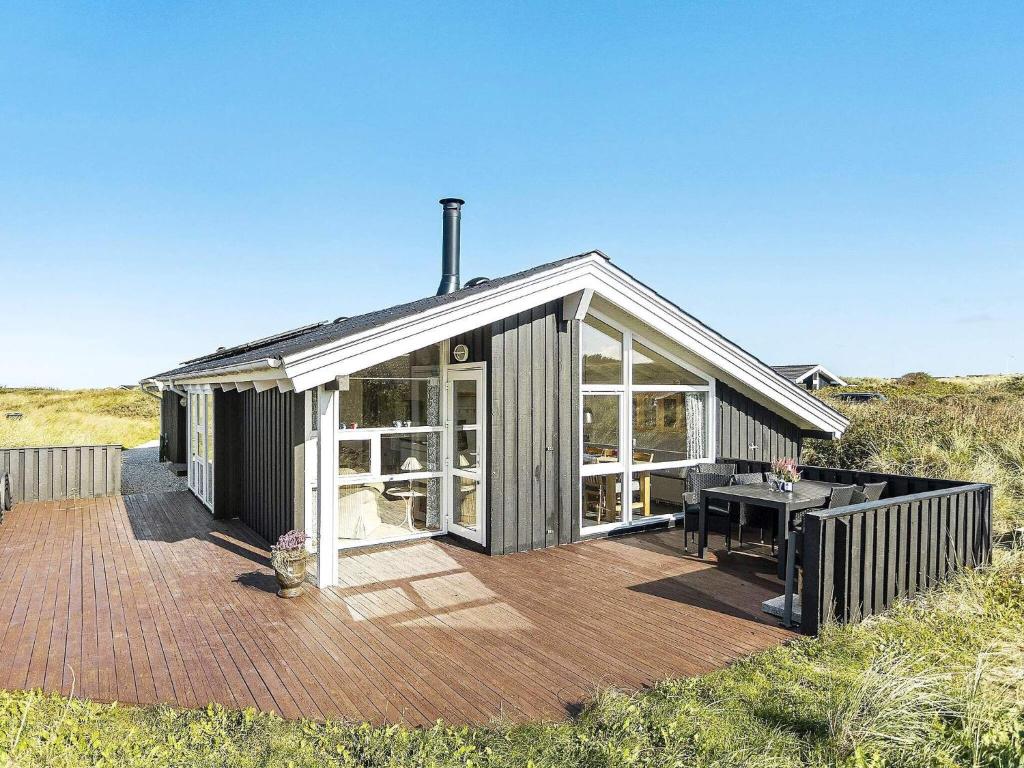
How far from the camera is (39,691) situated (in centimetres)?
343

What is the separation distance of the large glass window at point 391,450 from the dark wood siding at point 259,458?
0.55 metres

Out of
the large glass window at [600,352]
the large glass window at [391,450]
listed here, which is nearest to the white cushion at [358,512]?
the large glass window at [391,450]

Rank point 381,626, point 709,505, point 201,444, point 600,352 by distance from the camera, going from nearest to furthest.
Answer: point 381,626 → point 709,505 → point 600,352 → point 201,444

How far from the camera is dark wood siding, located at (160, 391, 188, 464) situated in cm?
1535

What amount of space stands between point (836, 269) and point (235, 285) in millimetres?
18909

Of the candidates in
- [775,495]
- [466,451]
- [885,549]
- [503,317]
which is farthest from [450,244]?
[885,549]

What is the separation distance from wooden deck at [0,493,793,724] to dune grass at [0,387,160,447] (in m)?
9.72

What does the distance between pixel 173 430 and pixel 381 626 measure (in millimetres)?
13731

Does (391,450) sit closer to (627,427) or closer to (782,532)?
(627,427)

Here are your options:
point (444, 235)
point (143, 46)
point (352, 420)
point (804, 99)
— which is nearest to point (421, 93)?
point (444, 235)

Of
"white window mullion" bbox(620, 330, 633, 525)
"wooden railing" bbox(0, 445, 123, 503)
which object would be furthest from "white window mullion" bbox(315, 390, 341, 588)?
"wooden railing" bbox(0, 445, 123, 503)

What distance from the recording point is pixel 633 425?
7.95 m

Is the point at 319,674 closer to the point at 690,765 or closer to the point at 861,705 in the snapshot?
the point at 690,765

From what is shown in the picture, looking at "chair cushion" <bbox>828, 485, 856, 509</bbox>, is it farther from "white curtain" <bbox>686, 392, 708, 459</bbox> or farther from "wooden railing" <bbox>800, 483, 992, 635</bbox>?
"white curtain" <bbox>686, 392, 708, 459</bbox>
